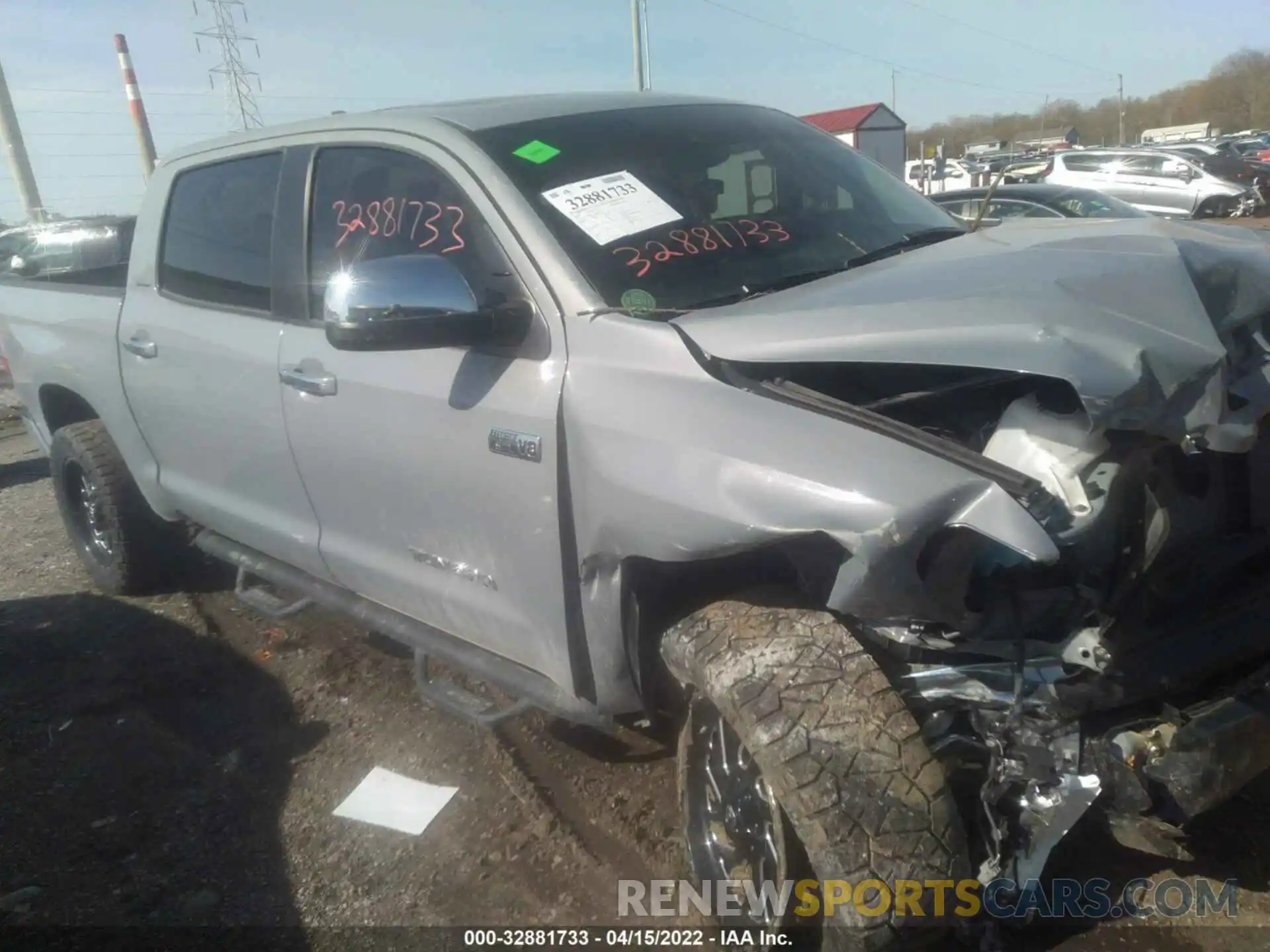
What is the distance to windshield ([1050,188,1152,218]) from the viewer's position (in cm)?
920

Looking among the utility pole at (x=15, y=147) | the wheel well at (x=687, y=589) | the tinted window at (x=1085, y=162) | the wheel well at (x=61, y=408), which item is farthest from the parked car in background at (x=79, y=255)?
the tinted window at (x=1085, y=162)

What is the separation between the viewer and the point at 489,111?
297 centimetres

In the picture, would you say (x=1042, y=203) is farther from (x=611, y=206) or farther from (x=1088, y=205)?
(x=611, y=206)

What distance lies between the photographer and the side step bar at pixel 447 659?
258 cm

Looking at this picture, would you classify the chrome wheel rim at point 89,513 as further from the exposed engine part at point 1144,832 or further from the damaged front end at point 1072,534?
the exposed engine part at point 1144,832

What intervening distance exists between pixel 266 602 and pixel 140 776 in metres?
0.76

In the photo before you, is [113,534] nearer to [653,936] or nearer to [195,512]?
[195,512]

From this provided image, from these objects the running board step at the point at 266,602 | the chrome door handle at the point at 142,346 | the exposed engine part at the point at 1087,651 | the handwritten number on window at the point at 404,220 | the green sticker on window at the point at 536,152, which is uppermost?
the green sticker on window at the point at 536,152

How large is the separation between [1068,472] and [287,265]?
2421 mm

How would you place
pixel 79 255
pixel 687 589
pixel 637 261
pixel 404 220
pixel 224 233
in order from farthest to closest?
pixel 79 255 < pixel 224 233 < pixel 404 220 < pixel 637 261 < pixel 687 589

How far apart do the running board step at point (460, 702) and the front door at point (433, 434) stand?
0.18 m

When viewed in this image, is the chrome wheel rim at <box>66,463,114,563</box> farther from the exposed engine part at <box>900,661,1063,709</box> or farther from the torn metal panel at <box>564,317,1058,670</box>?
the exposed engine part at <box>900,661,1063,709</box>

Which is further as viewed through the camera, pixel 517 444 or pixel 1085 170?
pixel 1085 170

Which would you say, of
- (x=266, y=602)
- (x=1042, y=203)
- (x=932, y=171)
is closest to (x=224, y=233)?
(x=266, y=602)
